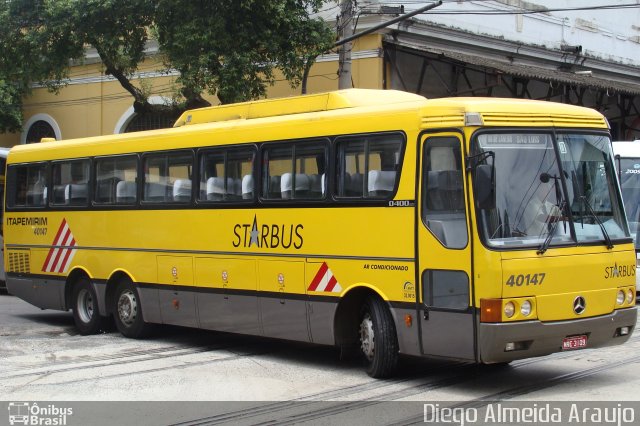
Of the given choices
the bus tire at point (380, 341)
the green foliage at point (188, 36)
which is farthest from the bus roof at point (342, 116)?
the green foliage at point (188, 36)

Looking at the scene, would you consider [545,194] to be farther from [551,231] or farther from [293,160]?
[293,160]

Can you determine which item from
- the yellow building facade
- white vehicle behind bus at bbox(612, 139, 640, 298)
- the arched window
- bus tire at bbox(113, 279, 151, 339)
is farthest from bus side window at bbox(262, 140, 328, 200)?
the arched window

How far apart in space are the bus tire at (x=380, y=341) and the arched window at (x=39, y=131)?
2614cm

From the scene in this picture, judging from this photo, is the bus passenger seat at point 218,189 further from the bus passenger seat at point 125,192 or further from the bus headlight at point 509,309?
the bus headlight at point 509,309

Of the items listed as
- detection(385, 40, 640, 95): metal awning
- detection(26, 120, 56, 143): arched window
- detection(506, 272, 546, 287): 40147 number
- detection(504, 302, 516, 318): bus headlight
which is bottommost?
detection(504, 302, 516, 318): bus headlight

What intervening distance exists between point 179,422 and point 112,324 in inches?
280

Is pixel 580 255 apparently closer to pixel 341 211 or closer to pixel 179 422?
pixel 341 211

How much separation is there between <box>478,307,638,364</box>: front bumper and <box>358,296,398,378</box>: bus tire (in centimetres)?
123

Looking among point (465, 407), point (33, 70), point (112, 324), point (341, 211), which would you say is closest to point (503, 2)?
point (33, 70)

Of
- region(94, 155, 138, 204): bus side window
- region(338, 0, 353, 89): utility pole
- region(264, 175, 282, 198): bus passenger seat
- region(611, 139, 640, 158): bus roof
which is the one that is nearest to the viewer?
region(264, 175, 282, 198): bus passenger seat

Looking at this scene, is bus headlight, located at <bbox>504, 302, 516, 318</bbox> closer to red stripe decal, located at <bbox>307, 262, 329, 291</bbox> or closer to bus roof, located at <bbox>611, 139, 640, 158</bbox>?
red stripe decal, located at <bbox>307, 262, 329, 291</bbox>

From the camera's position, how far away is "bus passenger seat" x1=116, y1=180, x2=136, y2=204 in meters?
14.0

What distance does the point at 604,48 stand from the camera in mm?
35594

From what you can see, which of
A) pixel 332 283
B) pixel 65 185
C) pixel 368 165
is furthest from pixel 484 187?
pixel 65 185
